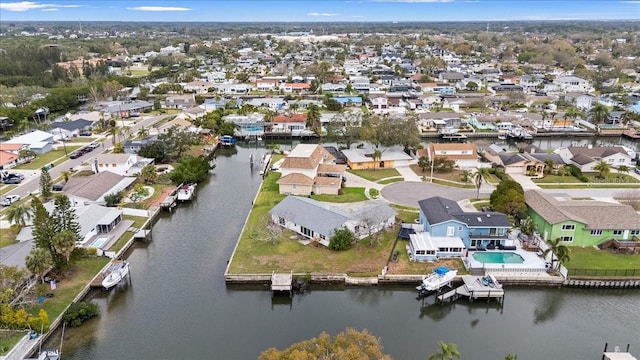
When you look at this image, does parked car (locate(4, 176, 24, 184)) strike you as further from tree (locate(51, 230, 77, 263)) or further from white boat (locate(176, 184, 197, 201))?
tree (locate(51, 230, 77, 263))

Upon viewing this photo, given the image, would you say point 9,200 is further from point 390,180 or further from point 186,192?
point 390,180

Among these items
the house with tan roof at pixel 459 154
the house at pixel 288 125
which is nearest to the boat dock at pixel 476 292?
the house with tan roof at pixel 459 154

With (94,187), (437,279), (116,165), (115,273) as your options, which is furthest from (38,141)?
(437,279)

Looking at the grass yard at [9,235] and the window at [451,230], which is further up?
the window at [451,230]

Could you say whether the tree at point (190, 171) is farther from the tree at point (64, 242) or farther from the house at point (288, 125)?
the house at point (288, 125)

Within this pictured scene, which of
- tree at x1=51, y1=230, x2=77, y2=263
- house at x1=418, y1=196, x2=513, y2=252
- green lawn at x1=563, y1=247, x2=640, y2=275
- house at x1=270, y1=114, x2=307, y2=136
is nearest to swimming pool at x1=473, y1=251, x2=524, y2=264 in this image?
house at x1=418, y1=196, x2=513, y2=252

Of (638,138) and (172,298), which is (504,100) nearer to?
(638,138)
